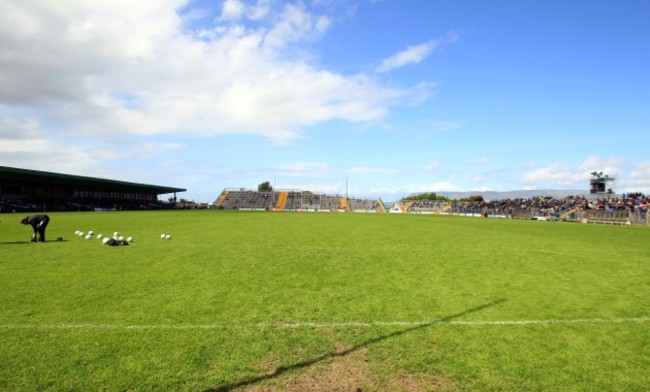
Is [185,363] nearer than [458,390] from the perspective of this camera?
No

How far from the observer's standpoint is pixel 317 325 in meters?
6.57

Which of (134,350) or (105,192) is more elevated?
(105,192)

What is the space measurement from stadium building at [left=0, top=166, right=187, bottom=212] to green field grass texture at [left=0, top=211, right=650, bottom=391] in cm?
5049

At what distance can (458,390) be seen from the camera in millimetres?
4547

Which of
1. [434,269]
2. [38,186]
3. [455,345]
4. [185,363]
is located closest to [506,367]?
[455,345]

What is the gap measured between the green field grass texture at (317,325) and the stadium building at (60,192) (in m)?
50.5

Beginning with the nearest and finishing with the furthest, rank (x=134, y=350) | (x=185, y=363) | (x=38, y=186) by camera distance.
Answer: (x=185, y=363)
(x=134, y=350)
(x=38, y=186)

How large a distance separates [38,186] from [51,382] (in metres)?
72.6

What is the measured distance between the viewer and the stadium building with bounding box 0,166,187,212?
175 ft

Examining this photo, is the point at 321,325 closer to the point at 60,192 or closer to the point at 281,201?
the point at 60,192

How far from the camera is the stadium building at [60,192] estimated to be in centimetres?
5325

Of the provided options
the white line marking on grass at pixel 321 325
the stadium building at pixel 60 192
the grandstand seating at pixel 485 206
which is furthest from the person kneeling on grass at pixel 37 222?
the grandstand seating at pixel 485 206

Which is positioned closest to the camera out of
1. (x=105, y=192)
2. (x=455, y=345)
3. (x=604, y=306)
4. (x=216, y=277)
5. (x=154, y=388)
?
(x=154, y=388)

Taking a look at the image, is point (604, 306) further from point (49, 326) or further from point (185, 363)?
point (49, 326)
